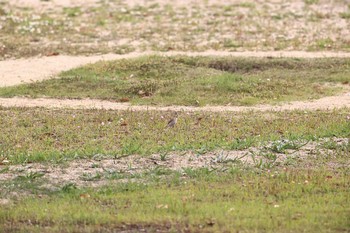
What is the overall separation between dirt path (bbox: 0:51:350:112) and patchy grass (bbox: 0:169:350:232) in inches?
163

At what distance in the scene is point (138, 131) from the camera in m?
10.6

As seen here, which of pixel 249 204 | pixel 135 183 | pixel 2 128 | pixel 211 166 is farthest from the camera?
pixel 2 128

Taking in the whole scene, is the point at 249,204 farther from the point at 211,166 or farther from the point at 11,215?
the point at 11,215

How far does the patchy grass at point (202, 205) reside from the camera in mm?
6918

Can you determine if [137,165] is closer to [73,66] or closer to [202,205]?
[202,205]

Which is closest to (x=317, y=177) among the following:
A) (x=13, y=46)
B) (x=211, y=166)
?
(x=211, y=166)

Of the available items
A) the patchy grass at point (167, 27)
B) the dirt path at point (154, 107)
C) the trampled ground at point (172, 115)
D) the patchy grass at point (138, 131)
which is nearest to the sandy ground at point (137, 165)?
the trampled ground at point (172, 115)

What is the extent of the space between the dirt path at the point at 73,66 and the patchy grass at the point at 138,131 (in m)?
0.68

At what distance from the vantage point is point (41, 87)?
45.6 ft

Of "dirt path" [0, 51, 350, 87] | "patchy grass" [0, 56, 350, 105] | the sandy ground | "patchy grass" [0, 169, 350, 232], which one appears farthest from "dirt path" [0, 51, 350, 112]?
"patchy grass" [0, 169, 350, 232]

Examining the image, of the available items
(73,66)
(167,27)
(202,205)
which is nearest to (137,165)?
(202,205)

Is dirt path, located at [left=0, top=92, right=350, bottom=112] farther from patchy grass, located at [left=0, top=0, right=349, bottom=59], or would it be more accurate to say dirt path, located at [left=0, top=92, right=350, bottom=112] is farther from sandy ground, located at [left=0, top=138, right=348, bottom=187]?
patchy grass, located at [left=0, top=0, right=349, bottom=59]

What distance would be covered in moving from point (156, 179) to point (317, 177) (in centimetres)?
144

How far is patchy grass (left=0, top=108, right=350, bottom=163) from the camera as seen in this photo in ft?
31.2
